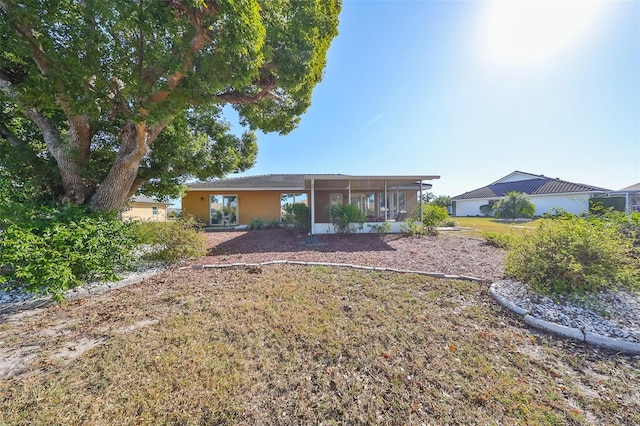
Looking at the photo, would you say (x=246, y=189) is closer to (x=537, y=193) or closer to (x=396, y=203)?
(x=396, y=203)

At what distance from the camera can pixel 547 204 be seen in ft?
76.9

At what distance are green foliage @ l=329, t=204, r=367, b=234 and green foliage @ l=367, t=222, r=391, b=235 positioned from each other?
599mm

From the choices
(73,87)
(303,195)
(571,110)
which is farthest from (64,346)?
(571,110)

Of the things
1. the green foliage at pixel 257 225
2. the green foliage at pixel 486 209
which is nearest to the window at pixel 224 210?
the green foliage at pixel 257 225

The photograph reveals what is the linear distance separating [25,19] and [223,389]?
6.15 m

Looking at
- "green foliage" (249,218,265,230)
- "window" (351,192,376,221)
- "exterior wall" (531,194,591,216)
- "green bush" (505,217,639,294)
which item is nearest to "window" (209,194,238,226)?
"green foliage" (249,218,265,230)

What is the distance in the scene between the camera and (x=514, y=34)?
659cm

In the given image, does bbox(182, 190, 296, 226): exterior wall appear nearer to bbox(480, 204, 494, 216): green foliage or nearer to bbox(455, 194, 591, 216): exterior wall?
bbox(455, 194, 591, 216): exterior wall

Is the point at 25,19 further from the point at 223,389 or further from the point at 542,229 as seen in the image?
the point at 542,229

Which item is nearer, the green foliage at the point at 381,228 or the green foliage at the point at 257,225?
the green foliage at the point at 381,228

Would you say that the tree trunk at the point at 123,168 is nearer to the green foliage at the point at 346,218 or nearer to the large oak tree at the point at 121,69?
the large oak tree at the point at 121,69

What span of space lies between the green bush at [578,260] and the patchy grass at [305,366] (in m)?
1.04

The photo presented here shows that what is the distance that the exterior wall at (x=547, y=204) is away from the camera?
2064 centimetres

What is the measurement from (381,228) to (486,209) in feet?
79.2
